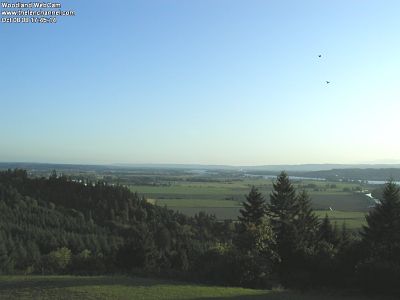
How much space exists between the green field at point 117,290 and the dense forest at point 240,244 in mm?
3456

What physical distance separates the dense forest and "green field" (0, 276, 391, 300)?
11.3 ft

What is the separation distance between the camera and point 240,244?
1612 inches

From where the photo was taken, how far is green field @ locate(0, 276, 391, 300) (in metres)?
21.1

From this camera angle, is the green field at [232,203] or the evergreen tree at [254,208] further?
the green field at [232,203]

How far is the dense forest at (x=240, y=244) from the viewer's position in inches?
1141

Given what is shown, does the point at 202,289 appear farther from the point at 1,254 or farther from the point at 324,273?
the point at 1,254

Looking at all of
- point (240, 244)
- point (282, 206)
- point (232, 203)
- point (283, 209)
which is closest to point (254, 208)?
point (282, 206)

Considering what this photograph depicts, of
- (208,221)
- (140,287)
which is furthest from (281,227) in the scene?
(208,221)

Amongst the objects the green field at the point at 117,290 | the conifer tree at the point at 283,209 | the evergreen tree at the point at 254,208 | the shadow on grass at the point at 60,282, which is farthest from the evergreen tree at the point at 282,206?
the shadow on grass at the point at 60,282

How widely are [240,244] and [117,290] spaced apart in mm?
19747

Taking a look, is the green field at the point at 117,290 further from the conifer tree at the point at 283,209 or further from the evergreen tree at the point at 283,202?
the evergreen tree at the point at 283,202

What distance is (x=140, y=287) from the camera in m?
23.8

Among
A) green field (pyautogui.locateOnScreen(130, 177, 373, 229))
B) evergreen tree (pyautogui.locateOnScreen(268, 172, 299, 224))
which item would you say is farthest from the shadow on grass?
green field (pyautogui.locateOnScreen(130, 177, 373, 229))

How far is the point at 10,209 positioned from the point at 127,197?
98.8 ft
